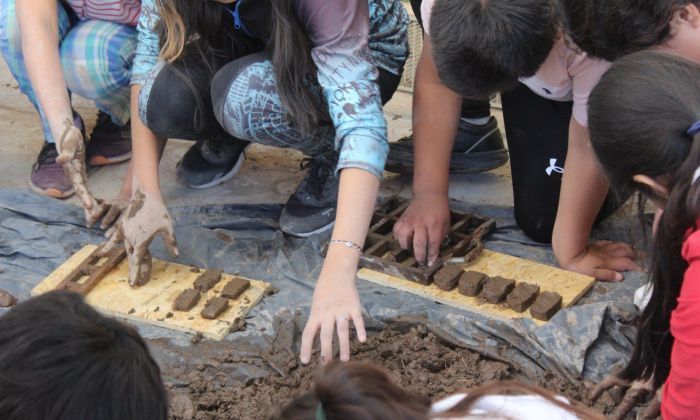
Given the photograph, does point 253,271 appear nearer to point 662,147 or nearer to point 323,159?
point 323,159

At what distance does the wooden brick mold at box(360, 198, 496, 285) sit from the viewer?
2.71 m

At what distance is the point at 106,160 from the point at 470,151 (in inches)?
55.2

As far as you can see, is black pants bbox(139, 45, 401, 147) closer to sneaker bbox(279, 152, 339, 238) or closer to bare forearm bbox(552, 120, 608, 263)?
sneaker bbox(279, 152, 339, 238)

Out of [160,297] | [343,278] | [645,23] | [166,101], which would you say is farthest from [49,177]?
[645,23]

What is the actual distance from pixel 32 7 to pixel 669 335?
219 cm

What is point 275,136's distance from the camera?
9.19ft

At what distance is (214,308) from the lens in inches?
100

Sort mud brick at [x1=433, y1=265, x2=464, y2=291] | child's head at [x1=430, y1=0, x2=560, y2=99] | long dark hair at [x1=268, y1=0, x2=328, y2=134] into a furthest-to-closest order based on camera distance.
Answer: mud brick at [x1=433, y1=265, x2=464, y2=291], long dark hair at [x1=268, y1=0, x2=328, y2=134], child's head at [x1=430, y1=0, x2=560, y2=99]

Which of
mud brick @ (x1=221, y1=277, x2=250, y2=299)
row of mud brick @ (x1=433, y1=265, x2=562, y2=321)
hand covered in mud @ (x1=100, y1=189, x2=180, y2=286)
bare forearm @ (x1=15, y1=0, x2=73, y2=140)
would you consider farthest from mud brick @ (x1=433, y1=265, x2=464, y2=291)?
bare forearm @ (x1=15, y1=0, x2=73, y2=140)

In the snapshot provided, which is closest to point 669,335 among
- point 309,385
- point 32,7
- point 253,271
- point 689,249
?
point 689,249

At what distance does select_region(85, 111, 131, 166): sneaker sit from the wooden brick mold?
1136mm

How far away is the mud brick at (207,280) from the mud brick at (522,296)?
2.83ft

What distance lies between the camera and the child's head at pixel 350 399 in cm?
114

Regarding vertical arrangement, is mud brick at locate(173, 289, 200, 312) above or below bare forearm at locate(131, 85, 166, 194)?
below
